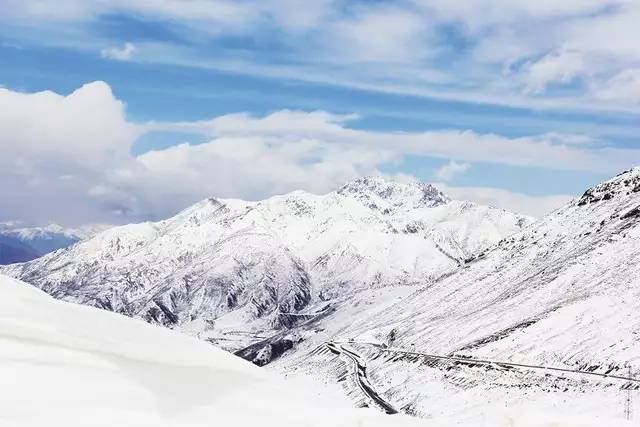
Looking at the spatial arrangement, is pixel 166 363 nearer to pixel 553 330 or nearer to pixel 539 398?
pixel 539 398

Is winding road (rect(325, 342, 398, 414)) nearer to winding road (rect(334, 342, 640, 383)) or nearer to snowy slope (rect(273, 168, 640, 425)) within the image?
snowy slope (rect(273, 168, 640, 425))

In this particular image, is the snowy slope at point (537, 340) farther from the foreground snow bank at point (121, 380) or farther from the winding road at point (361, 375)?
the foreground snow bank at point (121, 380)

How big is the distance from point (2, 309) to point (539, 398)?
81.8 metres

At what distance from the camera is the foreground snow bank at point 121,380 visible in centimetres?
1072

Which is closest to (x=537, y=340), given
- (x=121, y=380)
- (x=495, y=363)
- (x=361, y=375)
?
(x=495, y=363)

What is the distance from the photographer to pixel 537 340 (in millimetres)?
121188

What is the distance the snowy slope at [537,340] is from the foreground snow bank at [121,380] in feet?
136

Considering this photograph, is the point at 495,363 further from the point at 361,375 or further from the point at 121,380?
the point at 121,380

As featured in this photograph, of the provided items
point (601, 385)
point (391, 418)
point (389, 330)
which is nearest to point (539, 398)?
point (601, 385)

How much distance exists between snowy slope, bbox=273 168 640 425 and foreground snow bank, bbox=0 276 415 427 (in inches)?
1630

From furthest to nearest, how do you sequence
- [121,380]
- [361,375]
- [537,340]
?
[361,375], [537,340], [121,380]

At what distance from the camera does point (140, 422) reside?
34.9ft

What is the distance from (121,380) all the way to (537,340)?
119 metres

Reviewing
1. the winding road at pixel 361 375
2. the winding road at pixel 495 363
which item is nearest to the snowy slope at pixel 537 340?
the winding road at pixel 495 363
